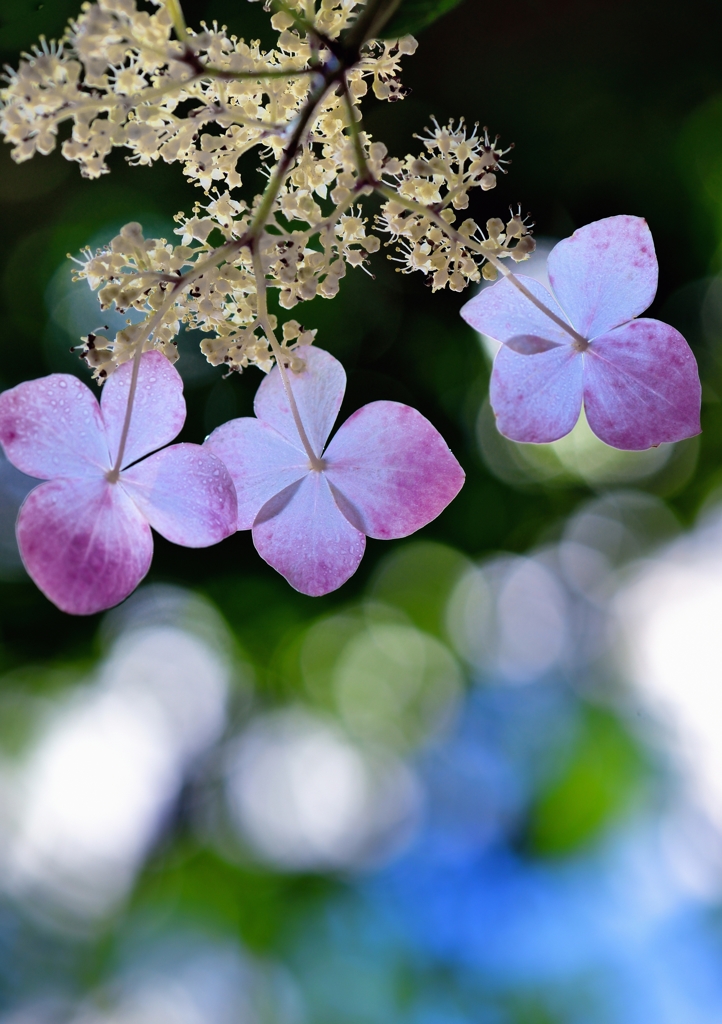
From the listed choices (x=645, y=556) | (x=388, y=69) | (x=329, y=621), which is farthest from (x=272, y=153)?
(x=645, y=556)

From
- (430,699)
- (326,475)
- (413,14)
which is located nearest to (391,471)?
(326,475)

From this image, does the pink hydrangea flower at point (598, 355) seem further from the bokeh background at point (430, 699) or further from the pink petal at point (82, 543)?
the bokeh background at point (430, 699)

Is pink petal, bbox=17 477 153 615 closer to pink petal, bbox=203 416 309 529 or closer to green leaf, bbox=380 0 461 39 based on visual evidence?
pink petal, bbox=203 416 309 529

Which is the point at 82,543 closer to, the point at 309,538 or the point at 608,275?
the point at 309,538

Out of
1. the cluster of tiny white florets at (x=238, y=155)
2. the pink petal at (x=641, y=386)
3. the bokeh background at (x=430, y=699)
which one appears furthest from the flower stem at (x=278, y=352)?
the bokeh background at (x=430, y=699)

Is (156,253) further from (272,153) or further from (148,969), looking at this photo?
(148,969)

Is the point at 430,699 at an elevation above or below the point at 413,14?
below
